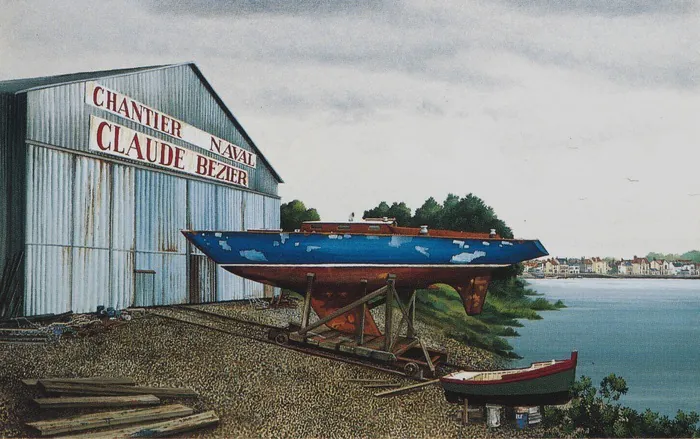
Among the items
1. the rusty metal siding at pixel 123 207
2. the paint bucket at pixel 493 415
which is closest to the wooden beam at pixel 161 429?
the paint bucket at pixel 493 415

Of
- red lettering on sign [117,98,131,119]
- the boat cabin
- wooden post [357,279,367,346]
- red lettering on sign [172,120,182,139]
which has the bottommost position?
wooden post [357,279,367,346]

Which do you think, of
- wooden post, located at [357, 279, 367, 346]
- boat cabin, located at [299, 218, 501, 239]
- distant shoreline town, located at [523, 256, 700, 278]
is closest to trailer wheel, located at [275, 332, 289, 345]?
wooden post, located at [357, 279, 367, 346]

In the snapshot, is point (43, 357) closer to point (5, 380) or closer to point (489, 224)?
point (5, 380)

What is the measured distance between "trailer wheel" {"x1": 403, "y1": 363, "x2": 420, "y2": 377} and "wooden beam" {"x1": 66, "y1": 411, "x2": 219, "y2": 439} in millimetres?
3076

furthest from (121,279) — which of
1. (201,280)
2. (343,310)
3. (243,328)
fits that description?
(343,310)

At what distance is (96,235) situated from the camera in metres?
10.5

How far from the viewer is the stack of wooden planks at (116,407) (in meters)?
6.30

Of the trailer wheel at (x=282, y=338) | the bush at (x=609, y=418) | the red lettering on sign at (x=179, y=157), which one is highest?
the red lettering on sign at (x=179, y=157)

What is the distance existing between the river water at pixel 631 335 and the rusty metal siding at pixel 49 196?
8605mm

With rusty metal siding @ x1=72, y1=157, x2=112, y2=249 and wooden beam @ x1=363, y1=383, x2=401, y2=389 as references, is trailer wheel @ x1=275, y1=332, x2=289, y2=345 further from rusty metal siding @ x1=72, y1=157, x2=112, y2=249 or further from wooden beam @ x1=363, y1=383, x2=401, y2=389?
rusty metal siding @ x1=72, y1=157, x2=112, y2=249

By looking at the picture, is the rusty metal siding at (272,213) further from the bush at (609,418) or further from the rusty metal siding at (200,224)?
the bush at (609,418)

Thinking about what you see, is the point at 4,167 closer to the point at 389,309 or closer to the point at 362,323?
the point at 362,323

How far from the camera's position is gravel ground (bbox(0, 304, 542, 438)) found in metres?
7.03

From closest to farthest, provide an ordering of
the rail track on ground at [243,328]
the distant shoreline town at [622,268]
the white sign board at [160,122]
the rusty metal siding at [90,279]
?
the rail track on ground at [243,328]
the distant shoreline town at [622,268]
the rusty metal siding at [90,279]
the white sign board at [160,122]
